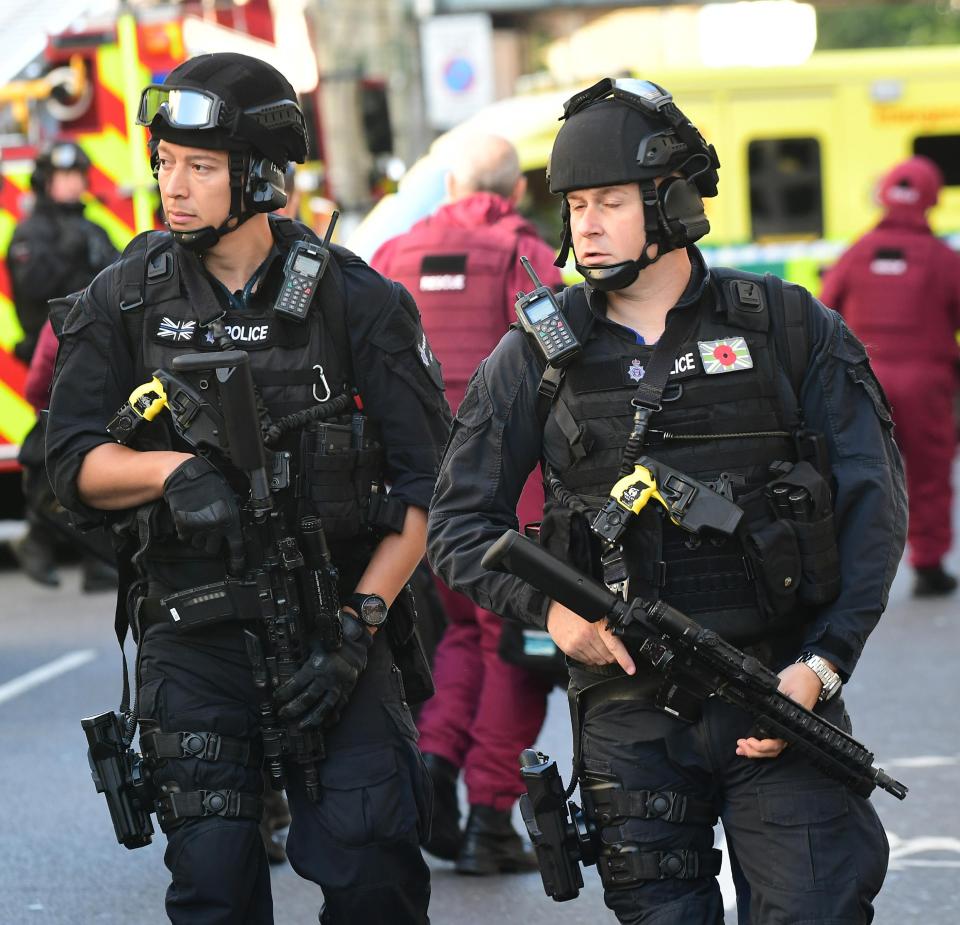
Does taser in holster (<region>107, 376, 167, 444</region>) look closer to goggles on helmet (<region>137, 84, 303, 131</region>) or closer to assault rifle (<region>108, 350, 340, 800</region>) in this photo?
assault rifle (<region>108, 350, 340, 800</region>)

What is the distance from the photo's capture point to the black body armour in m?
3.52

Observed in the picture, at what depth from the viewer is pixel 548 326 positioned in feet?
11.8

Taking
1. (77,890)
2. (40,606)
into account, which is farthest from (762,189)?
(77,890)

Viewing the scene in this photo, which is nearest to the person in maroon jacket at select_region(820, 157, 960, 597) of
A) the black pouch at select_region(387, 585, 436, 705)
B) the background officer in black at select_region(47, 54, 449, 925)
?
the black pouch at select_region(387, 585, 436, 705)

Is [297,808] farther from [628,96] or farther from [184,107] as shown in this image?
[628,96]

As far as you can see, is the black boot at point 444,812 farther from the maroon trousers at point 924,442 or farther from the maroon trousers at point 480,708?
the maroon trousers at point 924,442

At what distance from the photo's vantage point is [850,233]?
575 inches

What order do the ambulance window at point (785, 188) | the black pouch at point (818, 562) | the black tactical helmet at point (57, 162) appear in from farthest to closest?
the ambulance window at point (785, 188)
the black tactical helmet at point (57, 162)
the black pouch at point (818, 562)

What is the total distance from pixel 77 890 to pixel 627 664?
2.72 m

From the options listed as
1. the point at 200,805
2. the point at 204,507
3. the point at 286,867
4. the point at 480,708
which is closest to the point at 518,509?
the point at 480,708

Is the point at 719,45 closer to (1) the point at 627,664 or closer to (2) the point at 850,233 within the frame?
(2) the point at 850,233

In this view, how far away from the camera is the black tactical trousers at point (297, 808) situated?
12.3 ft

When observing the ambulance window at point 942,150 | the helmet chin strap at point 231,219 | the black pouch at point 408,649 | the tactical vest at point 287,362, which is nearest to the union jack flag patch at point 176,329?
the tactical vest at point 287,362

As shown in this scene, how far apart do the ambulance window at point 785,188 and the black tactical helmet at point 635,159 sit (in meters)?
11.0
